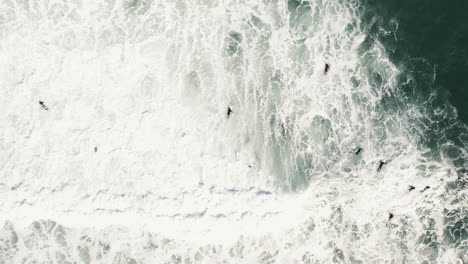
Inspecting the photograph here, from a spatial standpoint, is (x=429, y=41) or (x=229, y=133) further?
(x=429, y=41)

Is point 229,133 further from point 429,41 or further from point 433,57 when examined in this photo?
point 429,41

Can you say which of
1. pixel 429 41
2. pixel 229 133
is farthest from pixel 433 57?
pixel 229 133

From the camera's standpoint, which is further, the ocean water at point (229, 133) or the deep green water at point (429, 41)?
the deep green water at point (429, 41)

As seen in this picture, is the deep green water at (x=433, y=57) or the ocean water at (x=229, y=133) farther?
the deep green water at (x=433, y=57)

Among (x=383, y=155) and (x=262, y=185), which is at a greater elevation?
(x=383, y=155)

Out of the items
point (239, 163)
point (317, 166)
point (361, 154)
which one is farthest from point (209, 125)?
point (361, 154)

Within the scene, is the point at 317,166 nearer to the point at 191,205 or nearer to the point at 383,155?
the point at 383,155

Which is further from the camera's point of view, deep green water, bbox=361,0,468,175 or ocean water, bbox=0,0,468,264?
deep green water, bbox=361,0,468,175

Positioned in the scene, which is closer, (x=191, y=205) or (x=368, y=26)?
(x=191, y=205)
